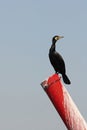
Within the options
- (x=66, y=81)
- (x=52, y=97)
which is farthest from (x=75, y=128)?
(x=66, y=81)

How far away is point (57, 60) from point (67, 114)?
31.5 ft

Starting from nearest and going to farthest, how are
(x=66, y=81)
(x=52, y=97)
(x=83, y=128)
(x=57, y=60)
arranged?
(x=83, y=128), (x=52, y=97), (x=66, y=81), (x=57, y=60)

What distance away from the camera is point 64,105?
5.78m

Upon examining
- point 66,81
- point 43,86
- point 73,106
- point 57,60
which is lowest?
point 73,106

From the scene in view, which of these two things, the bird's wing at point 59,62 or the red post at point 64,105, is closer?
the red post at point 64,105

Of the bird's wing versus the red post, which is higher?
the bird's wing

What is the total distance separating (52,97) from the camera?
582cm

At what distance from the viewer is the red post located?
561 centimetres

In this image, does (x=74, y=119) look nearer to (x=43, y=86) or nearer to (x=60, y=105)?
(x=60, y=105)

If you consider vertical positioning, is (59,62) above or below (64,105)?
above

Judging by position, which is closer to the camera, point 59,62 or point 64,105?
point 64,105

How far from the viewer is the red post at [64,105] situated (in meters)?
5.61

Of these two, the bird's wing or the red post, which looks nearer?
the red post

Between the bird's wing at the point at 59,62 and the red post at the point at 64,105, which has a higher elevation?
the bird's wing at the point at 59,62
